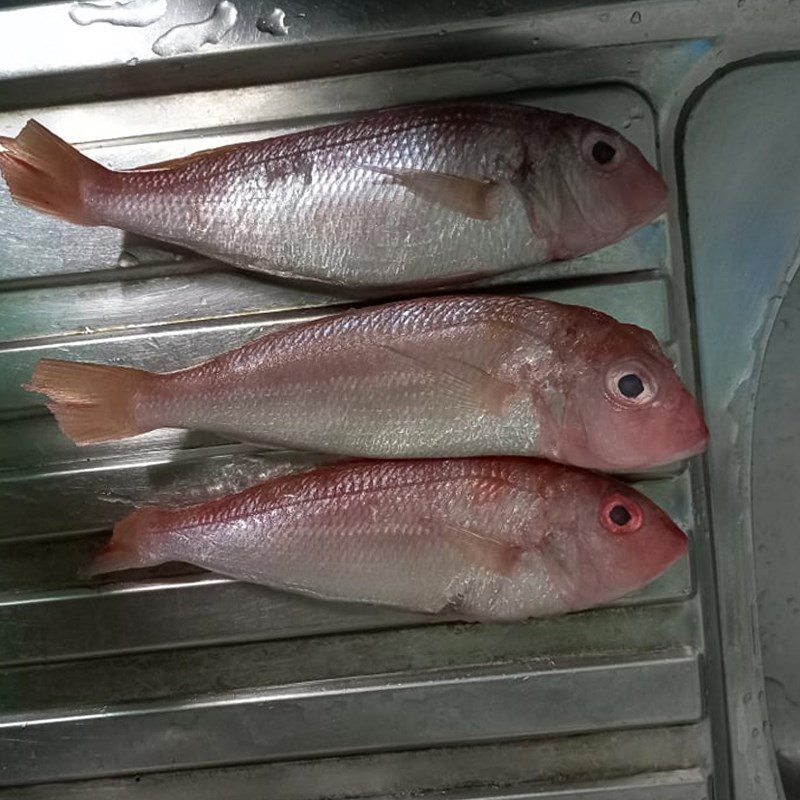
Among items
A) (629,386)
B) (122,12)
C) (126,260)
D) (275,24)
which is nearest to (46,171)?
(126,260)

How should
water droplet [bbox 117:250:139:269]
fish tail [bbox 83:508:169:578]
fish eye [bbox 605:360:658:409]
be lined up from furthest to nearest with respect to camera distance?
water droplet [bbox 117:250:139:269]
fish tail [bbox 83:508:169:578]
fish eye [bbox 605:360:658:409]

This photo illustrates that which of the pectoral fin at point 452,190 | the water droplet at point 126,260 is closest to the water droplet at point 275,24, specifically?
the pectoral fin at point 452,190

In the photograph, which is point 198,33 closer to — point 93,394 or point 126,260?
point 126,260

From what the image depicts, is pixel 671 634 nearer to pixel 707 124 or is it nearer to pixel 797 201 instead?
pixel 797 201

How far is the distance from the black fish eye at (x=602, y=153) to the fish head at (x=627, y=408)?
10.4 inches

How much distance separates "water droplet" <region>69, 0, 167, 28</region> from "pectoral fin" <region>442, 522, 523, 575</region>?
1.01m

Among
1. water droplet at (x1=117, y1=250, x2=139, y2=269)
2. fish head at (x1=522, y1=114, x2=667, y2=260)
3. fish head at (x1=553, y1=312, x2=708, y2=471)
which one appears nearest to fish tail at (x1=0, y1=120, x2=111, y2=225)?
water droplet at (x1=117, y1=250, x2=139, y2=269)

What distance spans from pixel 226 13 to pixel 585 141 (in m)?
0.65

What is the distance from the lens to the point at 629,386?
119cm

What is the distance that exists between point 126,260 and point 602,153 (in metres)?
0.83

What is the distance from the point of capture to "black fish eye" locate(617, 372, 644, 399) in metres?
1.19

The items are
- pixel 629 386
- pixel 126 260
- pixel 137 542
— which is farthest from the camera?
pixel 126 260

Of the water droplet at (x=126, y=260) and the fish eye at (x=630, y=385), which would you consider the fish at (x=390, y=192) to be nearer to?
the water droplet at (x=126, y=260)

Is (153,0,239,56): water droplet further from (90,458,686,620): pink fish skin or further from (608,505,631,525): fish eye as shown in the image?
(608,505,631,525): fish eye
